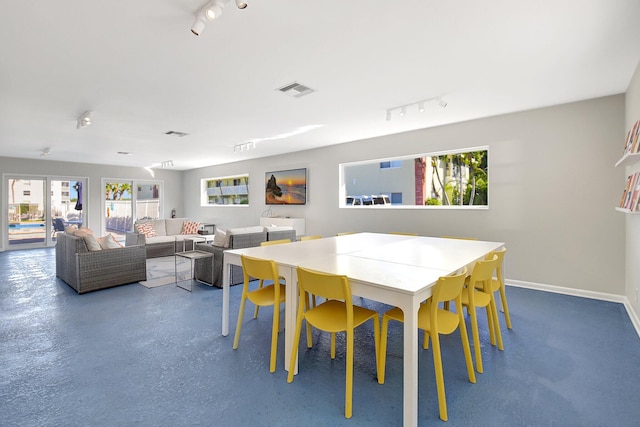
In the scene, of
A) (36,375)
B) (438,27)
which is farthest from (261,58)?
(36,375)

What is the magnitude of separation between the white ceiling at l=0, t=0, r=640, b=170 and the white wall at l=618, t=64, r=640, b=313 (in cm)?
20

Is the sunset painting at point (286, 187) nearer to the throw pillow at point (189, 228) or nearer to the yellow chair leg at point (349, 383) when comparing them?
the throw pillow at point (189, 228)

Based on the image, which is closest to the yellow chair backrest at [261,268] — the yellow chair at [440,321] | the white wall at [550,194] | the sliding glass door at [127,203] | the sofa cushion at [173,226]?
the yellow chair at [440,321]

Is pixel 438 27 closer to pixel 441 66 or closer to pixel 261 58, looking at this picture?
pixel 441 66

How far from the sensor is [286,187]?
279 inches

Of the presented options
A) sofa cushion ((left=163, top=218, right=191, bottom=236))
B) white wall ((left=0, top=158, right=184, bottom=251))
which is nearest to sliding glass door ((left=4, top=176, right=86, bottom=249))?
white wall ((left=0, top=158, right=184, bottom=251))

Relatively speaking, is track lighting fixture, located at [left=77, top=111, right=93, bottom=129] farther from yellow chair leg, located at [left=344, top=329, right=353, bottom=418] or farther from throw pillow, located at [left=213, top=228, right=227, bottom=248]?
yellow chair leg, located at [left=344, top=329, right=353, bottom=418]

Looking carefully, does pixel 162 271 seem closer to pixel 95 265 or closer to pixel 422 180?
pixel 95 265

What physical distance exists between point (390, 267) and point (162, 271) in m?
4.47

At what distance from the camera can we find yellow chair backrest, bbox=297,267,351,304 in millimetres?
1679

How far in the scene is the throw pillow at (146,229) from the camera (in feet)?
22.4

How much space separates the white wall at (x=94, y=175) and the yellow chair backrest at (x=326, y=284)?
30.9 feet

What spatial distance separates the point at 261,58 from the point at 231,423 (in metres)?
2.66

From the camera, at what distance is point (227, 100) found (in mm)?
Result: 3613
